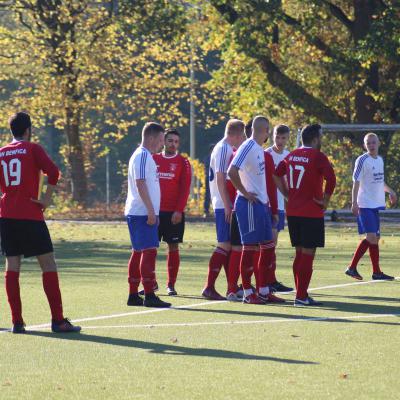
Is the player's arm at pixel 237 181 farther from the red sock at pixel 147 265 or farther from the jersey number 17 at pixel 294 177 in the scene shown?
the red sock at pixel 147 265

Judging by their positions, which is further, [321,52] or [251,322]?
[321,52]

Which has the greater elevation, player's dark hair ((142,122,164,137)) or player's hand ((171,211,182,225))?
player's dark hair ((142,122,164,137))

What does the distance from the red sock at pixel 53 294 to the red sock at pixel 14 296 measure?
30cm

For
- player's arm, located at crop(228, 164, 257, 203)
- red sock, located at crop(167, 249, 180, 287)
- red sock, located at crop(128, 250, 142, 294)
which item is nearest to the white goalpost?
red sock, located at crop(167, 249, 180, 287)

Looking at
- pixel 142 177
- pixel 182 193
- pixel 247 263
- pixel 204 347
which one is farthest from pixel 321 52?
pixel 204 347

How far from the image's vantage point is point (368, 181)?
1634cm

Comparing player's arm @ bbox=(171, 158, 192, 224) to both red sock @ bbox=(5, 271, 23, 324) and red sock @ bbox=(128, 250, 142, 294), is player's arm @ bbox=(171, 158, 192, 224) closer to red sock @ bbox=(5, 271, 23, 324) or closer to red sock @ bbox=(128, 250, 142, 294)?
red sock @ bbox=(128, 250, 142, 294)

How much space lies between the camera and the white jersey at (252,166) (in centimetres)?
1277

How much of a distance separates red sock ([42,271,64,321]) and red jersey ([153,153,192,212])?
11.3 ft

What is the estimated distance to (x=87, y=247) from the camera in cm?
2427

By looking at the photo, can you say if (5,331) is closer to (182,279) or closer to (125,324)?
(125,324)

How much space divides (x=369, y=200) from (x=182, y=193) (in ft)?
10.4

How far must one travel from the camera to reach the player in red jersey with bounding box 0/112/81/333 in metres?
10.9

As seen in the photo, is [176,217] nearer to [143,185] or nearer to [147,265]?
[147,265]
